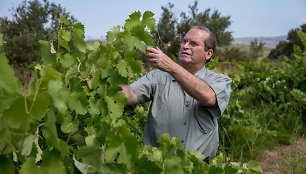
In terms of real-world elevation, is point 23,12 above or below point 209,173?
above

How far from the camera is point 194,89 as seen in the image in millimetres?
2016

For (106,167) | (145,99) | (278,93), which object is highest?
(106,167)

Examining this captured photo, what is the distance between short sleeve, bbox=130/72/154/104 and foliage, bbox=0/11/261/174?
1198 millimetres

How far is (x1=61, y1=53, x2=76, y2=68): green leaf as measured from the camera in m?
1.04

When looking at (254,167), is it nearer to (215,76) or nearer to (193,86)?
(193,86)

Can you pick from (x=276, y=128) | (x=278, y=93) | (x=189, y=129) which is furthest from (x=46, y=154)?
(x=278, y=93)

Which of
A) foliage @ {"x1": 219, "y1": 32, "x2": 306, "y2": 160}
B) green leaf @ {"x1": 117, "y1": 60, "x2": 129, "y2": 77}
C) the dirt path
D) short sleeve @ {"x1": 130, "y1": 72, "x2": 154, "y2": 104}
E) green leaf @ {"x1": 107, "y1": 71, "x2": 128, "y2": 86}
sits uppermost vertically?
green leaf @ {"x1": 117, "y1": 60, "x2": 129, "y2": 77}

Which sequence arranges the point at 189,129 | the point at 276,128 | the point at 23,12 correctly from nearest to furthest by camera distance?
the point at 189,129
the point at 276,128
the point at 23,12

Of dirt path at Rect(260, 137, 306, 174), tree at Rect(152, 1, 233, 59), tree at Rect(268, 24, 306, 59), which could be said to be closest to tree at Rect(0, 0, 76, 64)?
tree at Rect(152, 1, 233, 59)

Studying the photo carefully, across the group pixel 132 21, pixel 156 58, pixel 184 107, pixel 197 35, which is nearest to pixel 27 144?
pixel 132 21

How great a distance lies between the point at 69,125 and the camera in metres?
0.94

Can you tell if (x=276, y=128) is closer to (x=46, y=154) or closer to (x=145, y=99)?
(x=145, y=99)

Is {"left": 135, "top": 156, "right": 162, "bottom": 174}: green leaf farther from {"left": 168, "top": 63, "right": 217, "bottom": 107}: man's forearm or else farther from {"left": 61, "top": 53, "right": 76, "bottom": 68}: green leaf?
{"left": 168, "top": 63, "right": 217, "bottom": 107}: man's forearm

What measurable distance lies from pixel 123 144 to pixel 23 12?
45.7ft
